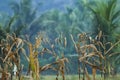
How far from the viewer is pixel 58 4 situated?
327 ft

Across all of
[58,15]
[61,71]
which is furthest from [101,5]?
[58,15]

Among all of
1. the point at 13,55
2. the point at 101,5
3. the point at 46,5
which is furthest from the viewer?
the point at 46,5

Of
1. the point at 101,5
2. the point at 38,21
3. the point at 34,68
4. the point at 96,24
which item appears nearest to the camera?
the point at 34,68

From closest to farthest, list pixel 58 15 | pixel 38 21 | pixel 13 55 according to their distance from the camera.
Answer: pixel 13 55 → pixel 38 21 → pixel 58 15

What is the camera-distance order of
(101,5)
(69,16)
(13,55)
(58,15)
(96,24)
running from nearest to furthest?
(13,55)
(101,5)
(96,24)
(69,16)
(58,15)

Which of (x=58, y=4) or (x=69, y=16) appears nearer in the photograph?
(x=69, y=16)

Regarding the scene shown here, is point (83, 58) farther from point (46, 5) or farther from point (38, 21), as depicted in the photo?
point (46, 5)

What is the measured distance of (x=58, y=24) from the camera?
1517 inches

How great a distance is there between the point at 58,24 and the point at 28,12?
4791 millimetres

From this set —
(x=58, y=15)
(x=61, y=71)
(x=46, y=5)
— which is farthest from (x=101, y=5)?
(x=46, y=5)

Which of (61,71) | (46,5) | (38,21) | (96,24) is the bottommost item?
(61,71)

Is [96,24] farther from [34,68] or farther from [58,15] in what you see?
[58,15]

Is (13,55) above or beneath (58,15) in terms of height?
beneath

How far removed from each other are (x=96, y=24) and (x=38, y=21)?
59.7ft
